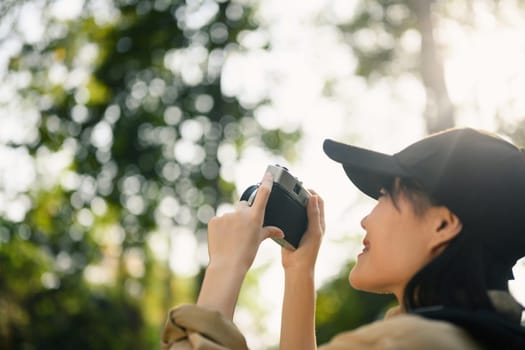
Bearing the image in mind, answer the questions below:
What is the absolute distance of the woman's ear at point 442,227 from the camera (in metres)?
2.24

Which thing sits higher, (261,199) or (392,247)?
(261,199)

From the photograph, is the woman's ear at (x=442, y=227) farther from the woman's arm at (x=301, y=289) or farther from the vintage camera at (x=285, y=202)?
the woman's arm at (x=301, y=289)

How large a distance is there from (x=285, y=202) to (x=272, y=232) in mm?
100

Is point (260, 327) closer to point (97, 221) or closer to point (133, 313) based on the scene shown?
point (133, 313)

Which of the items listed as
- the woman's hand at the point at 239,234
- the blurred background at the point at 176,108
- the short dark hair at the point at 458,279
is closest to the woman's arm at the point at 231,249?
the woman's hand at the point at 239,234

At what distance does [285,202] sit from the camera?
8.93 feet

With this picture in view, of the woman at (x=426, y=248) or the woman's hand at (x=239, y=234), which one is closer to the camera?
the woman at (x=426, y=248)

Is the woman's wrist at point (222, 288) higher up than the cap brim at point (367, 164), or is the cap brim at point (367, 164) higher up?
the cap brim at point (367, 164)

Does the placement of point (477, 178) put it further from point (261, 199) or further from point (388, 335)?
point (261, 199)

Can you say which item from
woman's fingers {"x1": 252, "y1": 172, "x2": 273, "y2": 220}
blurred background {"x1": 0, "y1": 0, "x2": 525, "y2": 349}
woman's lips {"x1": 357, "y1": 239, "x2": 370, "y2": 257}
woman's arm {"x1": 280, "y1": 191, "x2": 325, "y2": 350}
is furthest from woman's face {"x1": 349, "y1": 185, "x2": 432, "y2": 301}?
blurred background {"x1": 0, "y1": 0, "x2": 525, "y2": 349}

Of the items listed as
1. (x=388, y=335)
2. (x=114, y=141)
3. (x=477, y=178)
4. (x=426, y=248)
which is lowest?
(x=388, y=335)

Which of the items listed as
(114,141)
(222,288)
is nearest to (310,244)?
(222,288)

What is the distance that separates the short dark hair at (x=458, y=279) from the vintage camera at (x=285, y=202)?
559mm

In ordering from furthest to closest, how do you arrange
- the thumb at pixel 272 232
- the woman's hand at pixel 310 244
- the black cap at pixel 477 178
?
the woman's hand at pixel 310 244, the thumb at pixel 272 232, the black cap at pixel 477 178
